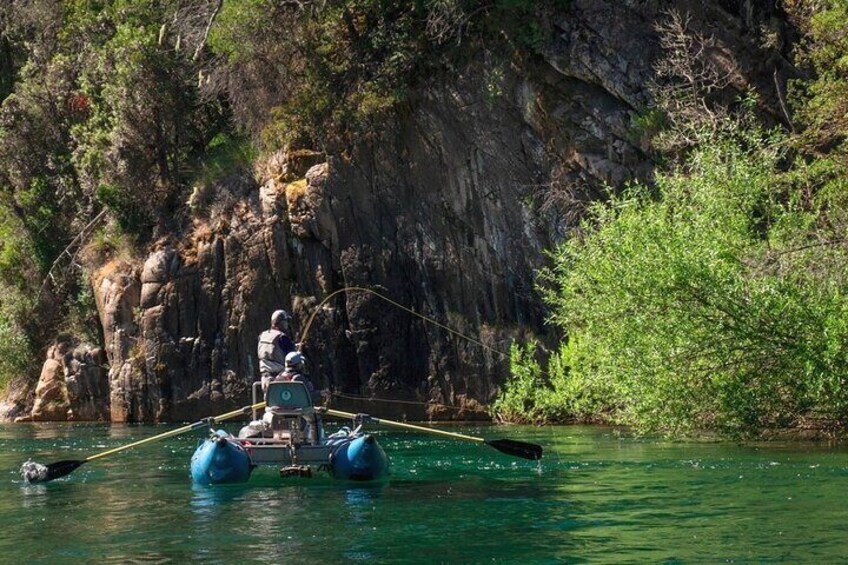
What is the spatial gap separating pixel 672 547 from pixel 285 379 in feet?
24.3

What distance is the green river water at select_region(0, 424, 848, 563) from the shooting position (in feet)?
44.7

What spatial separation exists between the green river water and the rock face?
10.8m

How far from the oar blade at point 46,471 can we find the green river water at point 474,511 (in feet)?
0.61

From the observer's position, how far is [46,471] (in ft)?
66.7

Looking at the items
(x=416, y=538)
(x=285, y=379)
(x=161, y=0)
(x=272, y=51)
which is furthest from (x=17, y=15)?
(x=416, y=538)

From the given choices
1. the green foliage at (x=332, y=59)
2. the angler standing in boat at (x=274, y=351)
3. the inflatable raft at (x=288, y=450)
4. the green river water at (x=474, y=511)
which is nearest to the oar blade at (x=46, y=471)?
the green river water at (x=474, y=511)

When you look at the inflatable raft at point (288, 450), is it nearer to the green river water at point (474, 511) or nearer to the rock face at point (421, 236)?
the green river water at point (474, 511)

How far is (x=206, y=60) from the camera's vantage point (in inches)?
1644

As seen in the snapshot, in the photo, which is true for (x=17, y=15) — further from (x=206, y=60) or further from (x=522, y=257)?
(x=522, y=257)

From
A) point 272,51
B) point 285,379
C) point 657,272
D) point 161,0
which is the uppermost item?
point 161,0

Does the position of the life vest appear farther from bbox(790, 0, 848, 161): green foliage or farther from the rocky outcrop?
the rocky outcrop

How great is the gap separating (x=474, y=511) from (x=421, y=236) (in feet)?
65.7

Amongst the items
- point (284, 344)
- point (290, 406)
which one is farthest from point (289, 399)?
point (284, 344)

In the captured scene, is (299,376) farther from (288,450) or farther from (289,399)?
(288,450)
